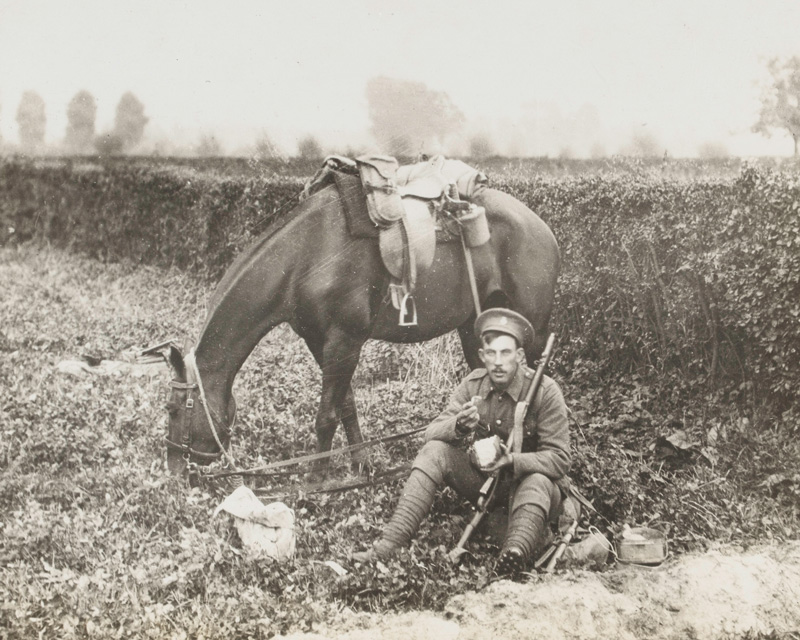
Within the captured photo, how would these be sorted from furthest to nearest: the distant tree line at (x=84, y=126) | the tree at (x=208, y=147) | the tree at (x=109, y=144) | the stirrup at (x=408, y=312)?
1. the tree at (x=109, y=144)
2. the distant tree line at (x=84, y=126)
3. the tree at (x=208, y=147)
4. the stirrup at (x=408, y=312)

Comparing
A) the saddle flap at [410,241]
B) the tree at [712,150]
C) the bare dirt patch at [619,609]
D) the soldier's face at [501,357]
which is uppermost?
the tree at [712,150]

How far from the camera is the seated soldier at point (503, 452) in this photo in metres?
3.72

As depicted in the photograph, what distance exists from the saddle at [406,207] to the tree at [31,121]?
244cm

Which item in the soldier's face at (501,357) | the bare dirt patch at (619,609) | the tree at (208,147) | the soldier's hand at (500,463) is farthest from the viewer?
the tree at (208,147)

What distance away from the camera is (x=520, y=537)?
3664mm

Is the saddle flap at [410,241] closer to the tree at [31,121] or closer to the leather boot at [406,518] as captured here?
the leather boot at [406,518]

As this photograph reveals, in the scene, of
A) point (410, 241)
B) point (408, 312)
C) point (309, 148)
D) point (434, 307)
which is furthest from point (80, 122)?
point (434, 307)

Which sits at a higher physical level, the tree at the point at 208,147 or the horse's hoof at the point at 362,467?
the tree at the point at 208,147

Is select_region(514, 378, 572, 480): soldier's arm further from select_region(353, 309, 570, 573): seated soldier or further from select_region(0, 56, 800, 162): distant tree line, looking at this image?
select_region(0, 56, 800, 162): distant tree line

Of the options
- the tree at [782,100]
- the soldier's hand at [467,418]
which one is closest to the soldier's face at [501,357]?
the soldier's hand at [467,418]

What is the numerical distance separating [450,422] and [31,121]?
4.08m

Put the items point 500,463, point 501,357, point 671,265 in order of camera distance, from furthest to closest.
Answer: point 671,265, point 501,357, point 500,463

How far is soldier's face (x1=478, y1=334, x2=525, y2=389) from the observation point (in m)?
Result: 3.91

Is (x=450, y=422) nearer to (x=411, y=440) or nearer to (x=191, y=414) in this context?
(x=411, y=440)
